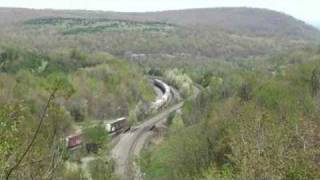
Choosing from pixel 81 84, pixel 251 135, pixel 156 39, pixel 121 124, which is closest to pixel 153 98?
pixel 81 84

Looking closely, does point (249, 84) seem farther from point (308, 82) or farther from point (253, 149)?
point (253, 149)

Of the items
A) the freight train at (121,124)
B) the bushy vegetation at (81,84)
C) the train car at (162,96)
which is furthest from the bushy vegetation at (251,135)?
the train car at (162,96)

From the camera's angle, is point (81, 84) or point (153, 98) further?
point (153, 98)

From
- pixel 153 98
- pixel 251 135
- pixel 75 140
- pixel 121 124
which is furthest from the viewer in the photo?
pixel 153 98

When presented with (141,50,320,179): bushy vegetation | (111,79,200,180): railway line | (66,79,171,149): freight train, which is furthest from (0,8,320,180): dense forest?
Result: (66,79,171,149): freight train

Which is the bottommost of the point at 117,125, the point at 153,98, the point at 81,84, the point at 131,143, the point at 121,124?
the point at 153,98

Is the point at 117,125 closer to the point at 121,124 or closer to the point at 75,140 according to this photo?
the point at 121,124

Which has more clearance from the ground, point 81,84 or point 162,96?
point 81,84
